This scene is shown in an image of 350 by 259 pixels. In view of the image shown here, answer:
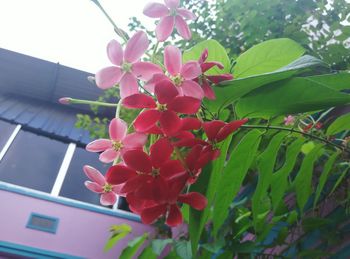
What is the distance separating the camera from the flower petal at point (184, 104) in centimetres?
33

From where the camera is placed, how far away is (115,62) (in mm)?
378

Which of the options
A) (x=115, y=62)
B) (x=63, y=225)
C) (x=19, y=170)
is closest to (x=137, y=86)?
(x=115, y=62)

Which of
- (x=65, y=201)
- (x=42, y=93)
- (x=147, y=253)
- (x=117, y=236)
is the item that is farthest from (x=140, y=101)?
(x=42, y=93)

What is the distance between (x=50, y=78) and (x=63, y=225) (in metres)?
1.55

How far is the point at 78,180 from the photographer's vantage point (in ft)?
10.4

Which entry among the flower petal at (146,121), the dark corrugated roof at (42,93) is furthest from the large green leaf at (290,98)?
the dark corrugated roof at (42,93)

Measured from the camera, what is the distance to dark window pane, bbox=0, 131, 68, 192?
116 inches

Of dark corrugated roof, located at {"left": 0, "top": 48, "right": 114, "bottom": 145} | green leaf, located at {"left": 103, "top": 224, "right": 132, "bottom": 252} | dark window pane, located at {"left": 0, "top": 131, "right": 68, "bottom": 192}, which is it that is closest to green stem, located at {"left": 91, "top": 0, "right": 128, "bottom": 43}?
green leaf, located at {"left": 103, "top": 224, "right": 132, "bottom": 252}

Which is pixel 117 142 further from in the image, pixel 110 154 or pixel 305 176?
pixel 305 176

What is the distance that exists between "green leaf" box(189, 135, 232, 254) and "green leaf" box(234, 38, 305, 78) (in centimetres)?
10

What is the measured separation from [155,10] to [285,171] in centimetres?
36

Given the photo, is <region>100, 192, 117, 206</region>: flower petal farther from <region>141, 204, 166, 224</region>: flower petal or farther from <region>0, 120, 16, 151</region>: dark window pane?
<region>0, 120, 16, 151</region>: dark window pane

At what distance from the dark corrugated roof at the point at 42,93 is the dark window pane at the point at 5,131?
48 millimetres

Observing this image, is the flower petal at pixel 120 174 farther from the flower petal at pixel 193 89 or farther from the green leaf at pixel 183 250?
the green leaf at pixel 183 250
